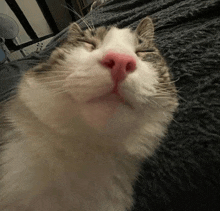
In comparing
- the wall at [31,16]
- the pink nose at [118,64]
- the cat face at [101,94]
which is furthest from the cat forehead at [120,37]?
the wall at [31,16]

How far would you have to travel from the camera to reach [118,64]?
12.7 inches

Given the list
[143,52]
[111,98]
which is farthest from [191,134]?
[143,52]

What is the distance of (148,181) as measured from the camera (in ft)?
1.20

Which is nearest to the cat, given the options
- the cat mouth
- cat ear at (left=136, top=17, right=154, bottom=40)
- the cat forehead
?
the cat mouth

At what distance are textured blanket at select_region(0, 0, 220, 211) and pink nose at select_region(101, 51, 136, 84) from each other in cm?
17

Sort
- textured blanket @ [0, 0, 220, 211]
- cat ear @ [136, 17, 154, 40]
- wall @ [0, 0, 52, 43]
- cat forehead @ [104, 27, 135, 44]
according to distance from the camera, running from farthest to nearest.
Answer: wall @ [0, 0, 52, 43]
cat ear @ [136, 17, 154, 40]
cat forehead @ [104, 27, 135, 44]
textured blanket @ [0, 0, 220, 211]

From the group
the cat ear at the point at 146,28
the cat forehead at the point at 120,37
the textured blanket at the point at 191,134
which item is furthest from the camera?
the cat ear at the point at 146,28

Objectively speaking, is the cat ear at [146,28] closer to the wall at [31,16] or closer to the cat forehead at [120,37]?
the cat forehead at [120,37]

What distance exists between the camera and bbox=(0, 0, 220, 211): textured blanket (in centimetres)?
31

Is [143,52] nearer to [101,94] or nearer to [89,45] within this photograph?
[89,45]

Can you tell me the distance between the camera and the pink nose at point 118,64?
1.04 feet

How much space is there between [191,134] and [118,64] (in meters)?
0.23

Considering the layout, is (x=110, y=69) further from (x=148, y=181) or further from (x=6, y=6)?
(x=6, y=6)

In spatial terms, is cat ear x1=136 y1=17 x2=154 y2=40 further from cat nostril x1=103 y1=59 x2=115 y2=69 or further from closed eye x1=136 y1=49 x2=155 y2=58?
cat nostril x1=103 y1=59 x2=115 y2=69
